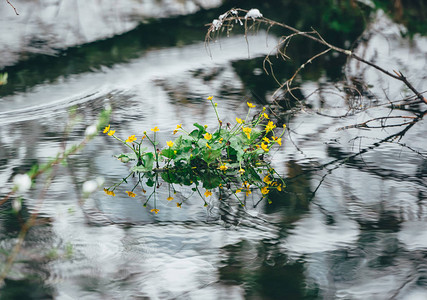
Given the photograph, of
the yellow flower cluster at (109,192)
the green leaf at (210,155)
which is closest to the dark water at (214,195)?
the yellow flower cluster at (109,192)

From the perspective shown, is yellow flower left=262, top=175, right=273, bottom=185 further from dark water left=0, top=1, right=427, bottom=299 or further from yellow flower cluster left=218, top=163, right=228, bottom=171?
yellow flower cluster left=218, top=163, right=228, bottom=171

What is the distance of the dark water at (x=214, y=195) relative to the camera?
2.40 m

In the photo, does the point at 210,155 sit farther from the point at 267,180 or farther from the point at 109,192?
the point at 109,192

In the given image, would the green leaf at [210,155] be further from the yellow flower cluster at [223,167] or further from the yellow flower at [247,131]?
the yellow flower at [247,131]

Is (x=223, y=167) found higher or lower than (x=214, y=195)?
higher

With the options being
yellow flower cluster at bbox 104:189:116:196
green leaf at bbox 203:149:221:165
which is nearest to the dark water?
yellow flower cluster at bbox 104:189:116:196

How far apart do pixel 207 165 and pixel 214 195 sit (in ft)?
0.91

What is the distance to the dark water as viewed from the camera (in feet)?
7.86

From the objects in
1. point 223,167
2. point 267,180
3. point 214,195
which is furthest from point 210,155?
point 267,180

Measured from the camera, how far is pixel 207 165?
339 cm

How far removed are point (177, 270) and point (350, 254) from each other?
77cm

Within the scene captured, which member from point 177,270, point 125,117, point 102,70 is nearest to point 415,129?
point 125,117

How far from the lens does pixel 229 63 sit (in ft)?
18.6

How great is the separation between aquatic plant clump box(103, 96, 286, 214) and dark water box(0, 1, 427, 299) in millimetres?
87
